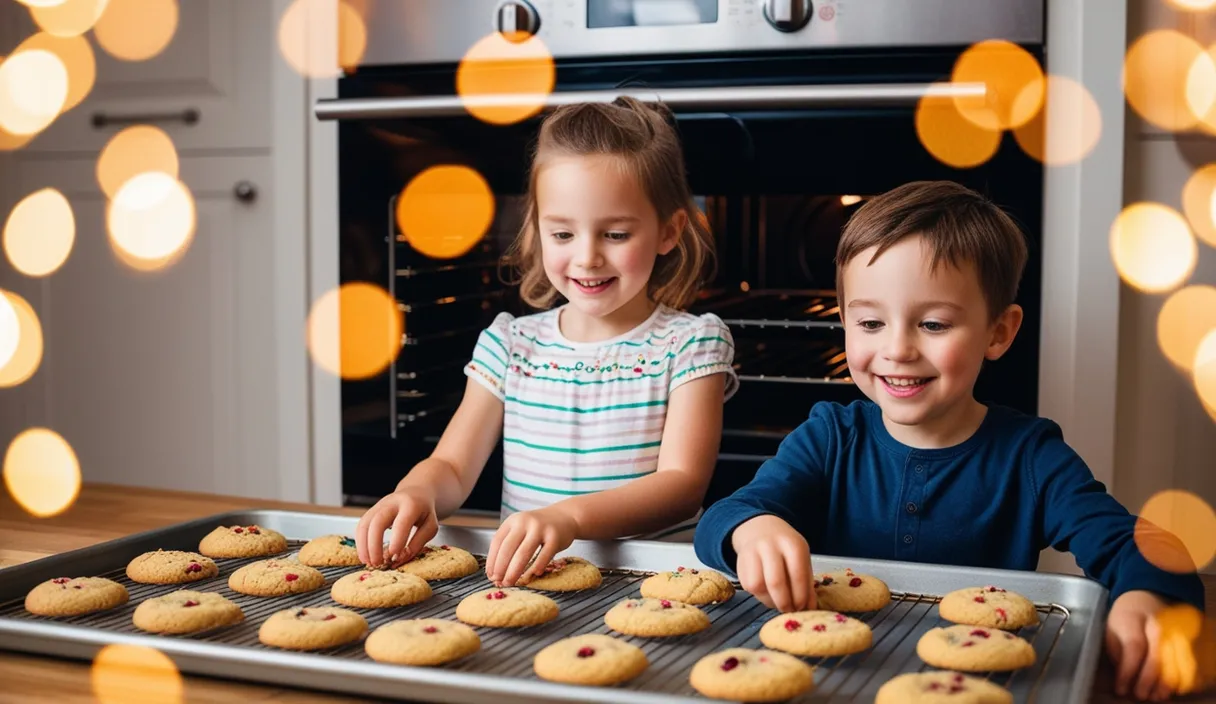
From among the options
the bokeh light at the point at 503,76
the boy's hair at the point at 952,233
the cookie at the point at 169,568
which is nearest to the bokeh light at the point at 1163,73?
the boy's hair at the point at 952,233

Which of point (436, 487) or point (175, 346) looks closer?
point (436, 487)

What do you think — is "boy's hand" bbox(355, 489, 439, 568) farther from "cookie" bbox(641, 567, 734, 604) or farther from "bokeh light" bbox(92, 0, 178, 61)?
"bokeh light" bbox(92, 0, 178, 61)

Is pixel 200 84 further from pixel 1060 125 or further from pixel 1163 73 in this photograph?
pixel 1163 73

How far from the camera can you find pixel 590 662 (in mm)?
768

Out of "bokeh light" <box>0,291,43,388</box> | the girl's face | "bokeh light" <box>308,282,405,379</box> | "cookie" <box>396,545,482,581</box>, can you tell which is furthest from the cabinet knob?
"cookie" <box>396,545,482,581</box>

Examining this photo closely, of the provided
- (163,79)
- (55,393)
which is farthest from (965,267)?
(55,393)

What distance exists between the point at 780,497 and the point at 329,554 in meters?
0.42

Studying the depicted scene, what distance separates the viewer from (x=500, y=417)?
1476mm

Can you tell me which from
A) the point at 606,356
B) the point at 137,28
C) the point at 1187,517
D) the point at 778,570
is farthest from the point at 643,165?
the point at 137,28

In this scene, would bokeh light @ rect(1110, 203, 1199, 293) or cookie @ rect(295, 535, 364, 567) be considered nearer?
cookie @ rect(295, 535, 364, 567)

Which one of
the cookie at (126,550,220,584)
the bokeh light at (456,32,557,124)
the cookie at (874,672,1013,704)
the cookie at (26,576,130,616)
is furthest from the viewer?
the bokeh light at (456,32,557,124)

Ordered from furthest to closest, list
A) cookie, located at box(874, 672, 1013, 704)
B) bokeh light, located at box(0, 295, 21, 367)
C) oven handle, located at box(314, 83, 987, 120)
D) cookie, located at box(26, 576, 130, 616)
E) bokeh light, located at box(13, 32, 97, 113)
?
bokeh light, located at box(0, 295, 21, 367) → bokeh light, located at box(13, 32, 97, 113) → oven handle, located at box(314, 83, 987, 120) → cookie, located at box(26, 576, 130, 616) → cookie, located at box(874, 672, 1013, 704)

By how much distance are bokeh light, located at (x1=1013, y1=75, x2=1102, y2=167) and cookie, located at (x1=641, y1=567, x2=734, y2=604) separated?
0.83 metres

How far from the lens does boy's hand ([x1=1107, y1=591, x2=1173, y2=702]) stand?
79 cm
